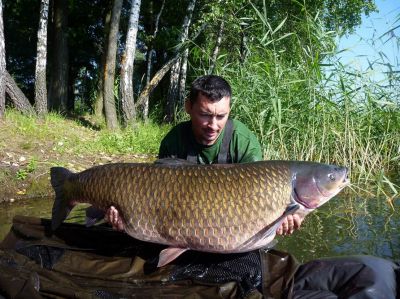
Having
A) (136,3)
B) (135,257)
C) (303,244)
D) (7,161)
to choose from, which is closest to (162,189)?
(135,257)

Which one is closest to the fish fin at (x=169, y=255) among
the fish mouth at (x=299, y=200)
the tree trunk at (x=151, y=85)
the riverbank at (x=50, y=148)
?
the fish mouth at (x=299, y=200)

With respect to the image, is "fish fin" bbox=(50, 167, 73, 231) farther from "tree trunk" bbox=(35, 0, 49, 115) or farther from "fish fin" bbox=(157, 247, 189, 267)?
"tree trunk" bbox=(35, 0, 49, 115)

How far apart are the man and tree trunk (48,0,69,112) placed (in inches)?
366

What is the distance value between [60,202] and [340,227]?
2818 mm

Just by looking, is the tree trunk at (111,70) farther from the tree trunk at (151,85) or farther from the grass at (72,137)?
the tree trunk at (151,85)

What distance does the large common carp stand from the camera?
7.86ft

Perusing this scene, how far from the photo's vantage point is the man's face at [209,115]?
110 inches

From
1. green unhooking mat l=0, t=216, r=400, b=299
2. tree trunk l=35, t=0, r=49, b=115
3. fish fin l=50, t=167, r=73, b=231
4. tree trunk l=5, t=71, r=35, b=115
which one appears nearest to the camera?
green unhooking mat l=0, t=216, r=400, b=299

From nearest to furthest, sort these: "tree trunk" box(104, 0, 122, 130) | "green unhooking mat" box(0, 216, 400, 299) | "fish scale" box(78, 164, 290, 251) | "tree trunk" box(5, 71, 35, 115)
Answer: "green unhooking mat" box(0, 216, 400, 299), "fish scale" box(78, 164, 290, 251), "tree trunk" box(5, 71, 35, 115), "tree trunk" box(104, 0, 122, 130)

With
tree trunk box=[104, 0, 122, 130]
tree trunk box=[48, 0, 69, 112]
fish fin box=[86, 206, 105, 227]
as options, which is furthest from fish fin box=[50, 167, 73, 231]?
tree trunk box=[48, 0, 69, 112]

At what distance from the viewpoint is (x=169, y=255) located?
2449 millimetres

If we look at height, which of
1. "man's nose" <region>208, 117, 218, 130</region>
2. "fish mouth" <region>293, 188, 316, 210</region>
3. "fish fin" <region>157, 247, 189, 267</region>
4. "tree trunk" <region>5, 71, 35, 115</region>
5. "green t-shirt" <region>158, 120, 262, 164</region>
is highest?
"tree trunk" <region>5, 71, 35, 115</region>

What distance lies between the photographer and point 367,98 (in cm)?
550

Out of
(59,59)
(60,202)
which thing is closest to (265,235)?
(60,202)
